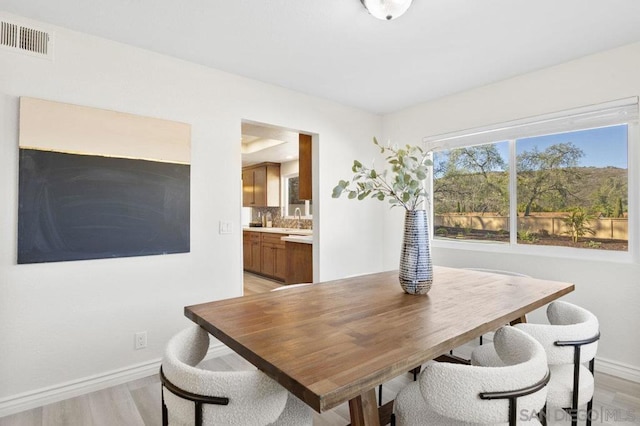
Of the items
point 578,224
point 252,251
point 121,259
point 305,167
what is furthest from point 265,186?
point 578,224

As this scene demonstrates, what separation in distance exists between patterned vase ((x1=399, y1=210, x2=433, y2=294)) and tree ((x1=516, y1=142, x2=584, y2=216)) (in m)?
1.88

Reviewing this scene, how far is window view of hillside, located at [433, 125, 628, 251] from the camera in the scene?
8.62 ft

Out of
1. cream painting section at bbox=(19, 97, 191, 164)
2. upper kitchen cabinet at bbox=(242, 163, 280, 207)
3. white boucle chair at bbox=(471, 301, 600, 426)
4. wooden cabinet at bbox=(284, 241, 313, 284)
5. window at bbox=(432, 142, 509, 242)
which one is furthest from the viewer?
upper kitchen cabinet at bbox=(242, 163, 280, 207)

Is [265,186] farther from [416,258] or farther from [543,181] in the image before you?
[416,258]

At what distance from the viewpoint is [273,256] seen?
19.1ft

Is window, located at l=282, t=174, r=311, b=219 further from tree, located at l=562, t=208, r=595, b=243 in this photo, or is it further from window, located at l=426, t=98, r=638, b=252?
tree, located at l=562, t=208, r=595, b=243

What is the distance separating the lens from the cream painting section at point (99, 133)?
2.07 metres

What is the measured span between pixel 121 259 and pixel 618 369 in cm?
373

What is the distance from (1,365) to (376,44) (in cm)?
315

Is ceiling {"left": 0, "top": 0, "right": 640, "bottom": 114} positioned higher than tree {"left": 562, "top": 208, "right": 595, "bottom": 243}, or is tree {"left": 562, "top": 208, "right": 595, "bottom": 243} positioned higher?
ceiling {"left": 0, "top": 0, "right": 640, "bottom": 114}

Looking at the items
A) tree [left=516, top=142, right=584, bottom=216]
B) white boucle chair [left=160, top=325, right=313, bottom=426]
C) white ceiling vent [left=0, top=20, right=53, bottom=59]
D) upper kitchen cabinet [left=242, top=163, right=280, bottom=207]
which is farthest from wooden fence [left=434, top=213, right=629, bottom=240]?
upper kitchen cabinet [left=242, top=163, right=280, bottom=207]

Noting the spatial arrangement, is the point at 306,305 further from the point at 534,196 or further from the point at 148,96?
the point at 534,196

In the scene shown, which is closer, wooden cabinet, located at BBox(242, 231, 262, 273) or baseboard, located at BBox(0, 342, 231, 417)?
baseboard, located at BBox(0, 342, 231, 417)

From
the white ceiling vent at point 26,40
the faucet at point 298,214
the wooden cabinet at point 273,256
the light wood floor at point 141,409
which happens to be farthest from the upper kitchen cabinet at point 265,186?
the white ceiling vent at point 26,40
